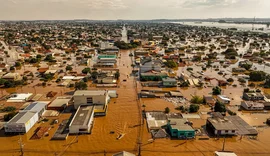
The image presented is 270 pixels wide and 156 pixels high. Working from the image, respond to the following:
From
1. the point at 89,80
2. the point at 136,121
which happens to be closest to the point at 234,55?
the point at 89,80

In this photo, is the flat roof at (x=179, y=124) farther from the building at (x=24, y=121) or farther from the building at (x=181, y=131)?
the building at (x=24, y=121)

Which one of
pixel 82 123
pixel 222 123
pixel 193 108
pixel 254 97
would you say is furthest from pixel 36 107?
pixel 254 97

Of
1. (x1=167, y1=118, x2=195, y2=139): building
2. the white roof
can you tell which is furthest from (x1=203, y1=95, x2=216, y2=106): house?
the white roof

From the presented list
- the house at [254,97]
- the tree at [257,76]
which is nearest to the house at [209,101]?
the house at [254,97]

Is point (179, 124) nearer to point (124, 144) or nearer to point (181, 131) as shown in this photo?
point (181, 131)

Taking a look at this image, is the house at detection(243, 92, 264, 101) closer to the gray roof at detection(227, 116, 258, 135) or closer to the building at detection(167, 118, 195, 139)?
the gray roof at detection(227, 116, 258, 135)
